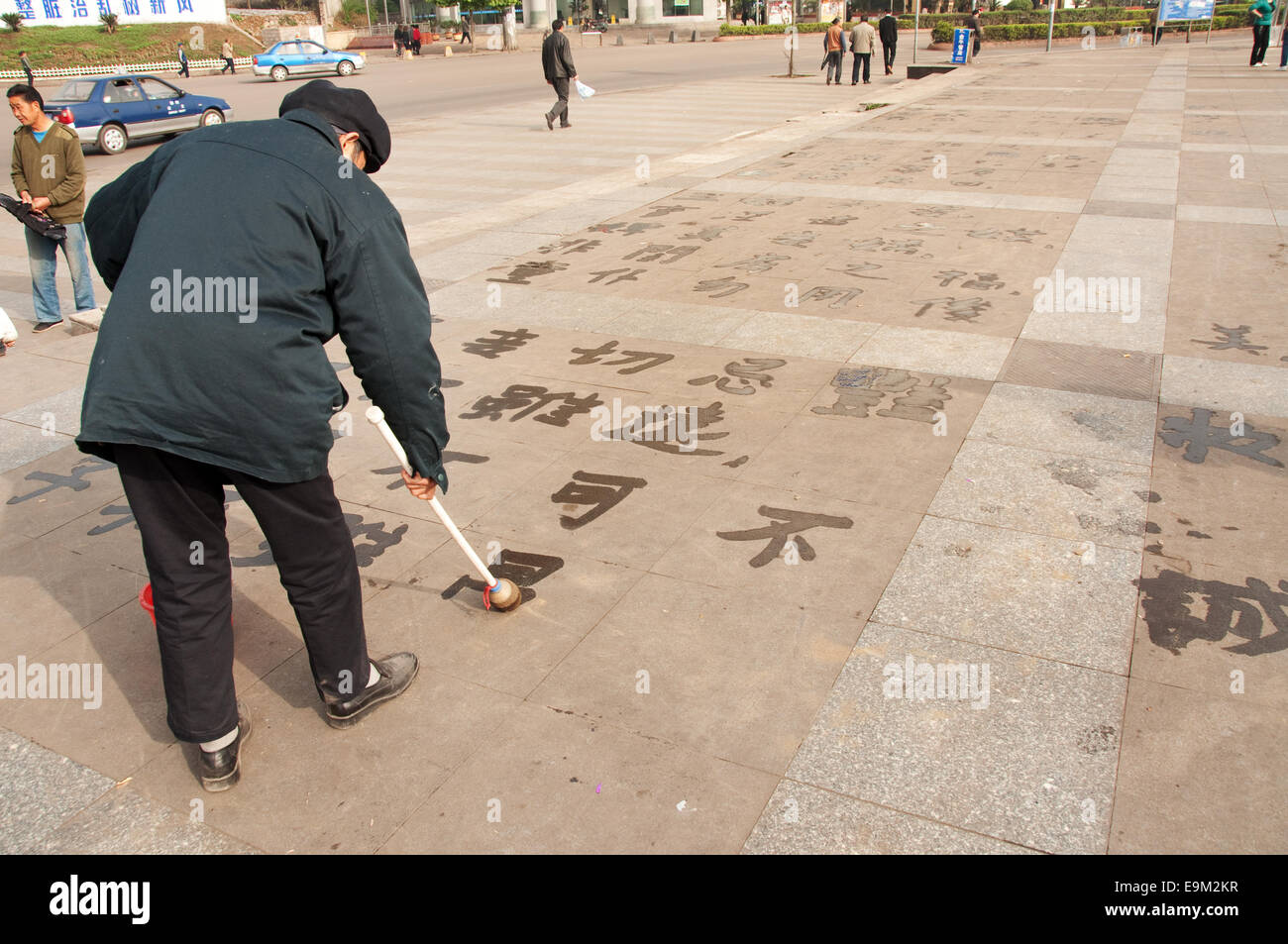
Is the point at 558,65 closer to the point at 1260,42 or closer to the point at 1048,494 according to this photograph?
the point at 1048,494

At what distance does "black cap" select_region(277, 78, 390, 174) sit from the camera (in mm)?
2594

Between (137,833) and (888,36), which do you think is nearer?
(137,833)

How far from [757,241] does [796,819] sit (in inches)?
270

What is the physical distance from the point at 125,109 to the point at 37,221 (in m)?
12.1

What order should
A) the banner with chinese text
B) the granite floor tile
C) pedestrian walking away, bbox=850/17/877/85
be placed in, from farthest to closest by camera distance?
the banner with chinese text → pedestrian walking away, bbox=850/17/877/85 → the granite floor tile

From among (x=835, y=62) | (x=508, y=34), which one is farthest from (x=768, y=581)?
(x=508, y=34)

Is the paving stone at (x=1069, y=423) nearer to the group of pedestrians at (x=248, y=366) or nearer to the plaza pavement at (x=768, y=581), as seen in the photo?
the plaza pavement at (x=768, y=581)

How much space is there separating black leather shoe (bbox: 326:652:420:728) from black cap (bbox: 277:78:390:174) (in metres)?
1.55

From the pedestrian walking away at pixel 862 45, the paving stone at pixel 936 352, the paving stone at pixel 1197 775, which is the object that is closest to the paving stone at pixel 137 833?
the paving stone at pixel 1197 775

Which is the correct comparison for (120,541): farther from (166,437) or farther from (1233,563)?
(1233,563)

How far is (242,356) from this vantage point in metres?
2.33
